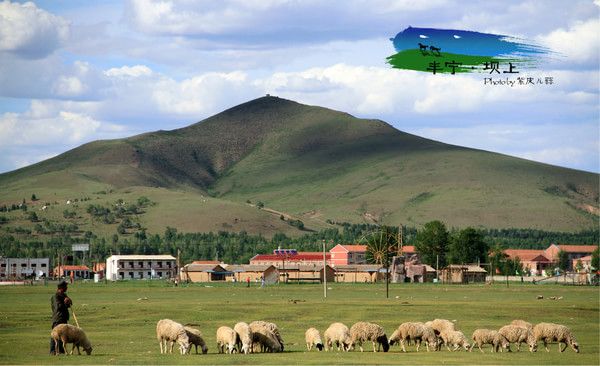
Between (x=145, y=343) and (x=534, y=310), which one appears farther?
(x=534, y=310)

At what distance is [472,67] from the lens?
6097 centimetres

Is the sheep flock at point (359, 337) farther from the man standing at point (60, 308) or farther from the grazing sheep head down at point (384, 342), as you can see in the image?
the man standing at point (60, 308)

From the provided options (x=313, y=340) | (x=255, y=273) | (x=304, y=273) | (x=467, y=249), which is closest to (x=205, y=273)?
(x=255, y=273)

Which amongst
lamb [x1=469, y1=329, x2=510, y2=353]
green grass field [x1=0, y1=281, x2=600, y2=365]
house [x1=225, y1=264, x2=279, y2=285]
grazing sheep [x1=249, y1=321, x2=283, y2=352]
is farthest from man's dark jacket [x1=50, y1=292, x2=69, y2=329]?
house [x1=225, y1=264, x2=279, y2=285]

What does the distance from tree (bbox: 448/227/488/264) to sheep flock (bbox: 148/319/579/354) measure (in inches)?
5658

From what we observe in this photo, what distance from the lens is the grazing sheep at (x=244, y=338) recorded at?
44.5m

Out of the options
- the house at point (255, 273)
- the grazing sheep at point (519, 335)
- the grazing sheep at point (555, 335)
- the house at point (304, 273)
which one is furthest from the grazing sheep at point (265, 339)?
the house at point (255, 273)

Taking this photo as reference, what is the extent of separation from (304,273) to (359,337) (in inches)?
5347

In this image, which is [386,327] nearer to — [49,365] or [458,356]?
[458,356]

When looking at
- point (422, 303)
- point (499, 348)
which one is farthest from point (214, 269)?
point (499, 348)

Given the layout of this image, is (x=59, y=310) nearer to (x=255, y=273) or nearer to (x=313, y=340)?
(x=313, y=340)

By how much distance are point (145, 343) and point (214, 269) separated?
143 m

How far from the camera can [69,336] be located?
4234 centimetres

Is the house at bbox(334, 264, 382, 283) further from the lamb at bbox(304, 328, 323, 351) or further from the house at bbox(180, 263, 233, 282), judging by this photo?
the lamb at bbox(304, 328, 323, 351)
